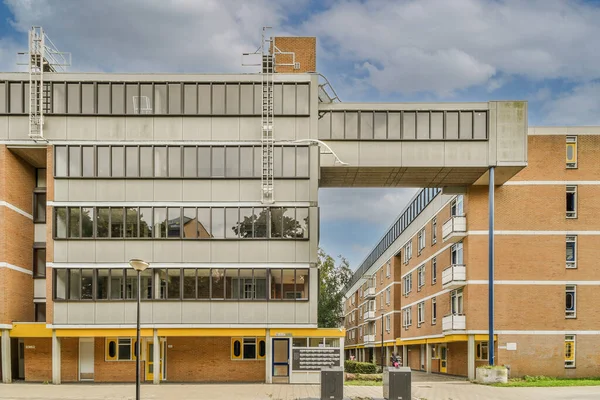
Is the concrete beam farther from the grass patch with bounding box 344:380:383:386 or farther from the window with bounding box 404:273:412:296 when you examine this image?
the window with bounding box 404:273:412:296

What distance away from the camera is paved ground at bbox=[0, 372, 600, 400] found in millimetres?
25953

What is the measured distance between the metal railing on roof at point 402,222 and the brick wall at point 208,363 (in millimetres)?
19373

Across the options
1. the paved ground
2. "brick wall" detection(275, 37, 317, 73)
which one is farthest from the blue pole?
"brick wall" detection(275, 37, 317, 73)

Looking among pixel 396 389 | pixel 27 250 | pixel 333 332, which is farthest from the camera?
pixel 27 250

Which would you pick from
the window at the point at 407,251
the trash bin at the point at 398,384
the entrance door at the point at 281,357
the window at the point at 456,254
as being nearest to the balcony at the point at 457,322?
the window at the point at 456,254

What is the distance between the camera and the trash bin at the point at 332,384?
23062mm

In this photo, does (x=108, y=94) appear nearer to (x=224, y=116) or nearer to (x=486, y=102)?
(x=224, y=116)

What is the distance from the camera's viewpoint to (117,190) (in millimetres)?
32125

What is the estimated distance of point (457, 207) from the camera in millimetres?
40781

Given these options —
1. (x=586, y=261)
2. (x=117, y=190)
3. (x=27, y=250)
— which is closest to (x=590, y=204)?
(x=586, y=261)

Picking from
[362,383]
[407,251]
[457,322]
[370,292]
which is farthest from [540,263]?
[370,292]

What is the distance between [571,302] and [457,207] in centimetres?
837

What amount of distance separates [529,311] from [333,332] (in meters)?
11.9

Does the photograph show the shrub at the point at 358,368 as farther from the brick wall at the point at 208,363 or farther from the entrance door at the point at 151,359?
the entrance door at the point at 151,359
